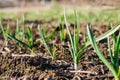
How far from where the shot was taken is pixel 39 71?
6.12ft

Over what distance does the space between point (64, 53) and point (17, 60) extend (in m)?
0.38

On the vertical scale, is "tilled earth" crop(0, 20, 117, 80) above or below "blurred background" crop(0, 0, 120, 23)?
above

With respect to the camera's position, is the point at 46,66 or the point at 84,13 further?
the point at 84,13

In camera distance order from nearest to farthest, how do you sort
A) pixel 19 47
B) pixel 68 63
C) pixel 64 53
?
pixel 68 63, pixel 64 53, pixel 19 47

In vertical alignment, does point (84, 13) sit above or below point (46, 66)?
below

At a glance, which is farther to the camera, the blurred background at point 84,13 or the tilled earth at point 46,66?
the blurred background at point 84,13

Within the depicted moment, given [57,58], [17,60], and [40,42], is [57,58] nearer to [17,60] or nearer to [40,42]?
[17,60]

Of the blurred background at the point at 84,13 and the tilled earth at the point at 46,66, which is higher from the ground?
the tilled earth at the point at 46,66

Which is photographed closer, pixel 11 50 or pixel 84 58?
pixel 84 58

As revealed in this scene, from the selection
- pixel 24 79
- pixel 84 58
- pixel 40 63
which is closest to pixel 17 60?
pixel 40 63

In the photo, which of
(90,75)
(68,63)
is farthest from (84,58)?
(90,75)

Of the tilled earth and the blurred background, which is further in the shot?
the blurred background

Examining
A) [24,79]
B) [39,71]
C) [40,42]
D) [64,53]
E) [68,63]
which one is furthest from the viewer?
[40,42]

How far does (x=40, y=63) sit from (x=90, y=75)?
0.37 metres
